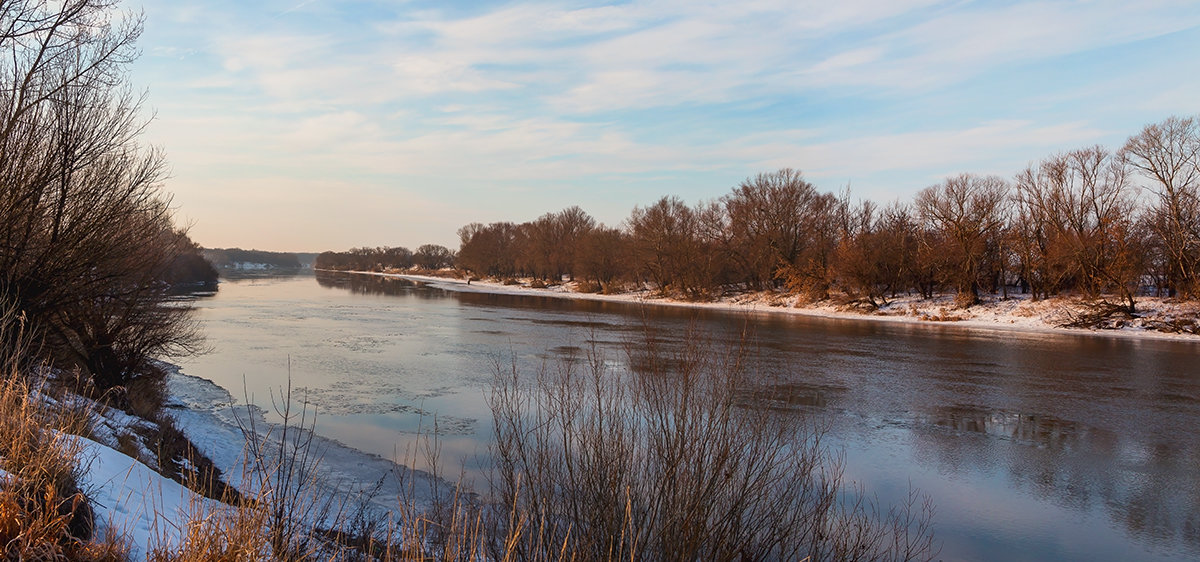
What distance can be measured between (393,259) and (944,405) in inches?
6383

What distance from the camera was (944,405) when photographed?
13516 millimetres

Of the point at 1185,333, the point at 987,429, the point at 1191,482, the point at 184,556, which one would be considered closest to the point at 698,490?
the point at 184,556

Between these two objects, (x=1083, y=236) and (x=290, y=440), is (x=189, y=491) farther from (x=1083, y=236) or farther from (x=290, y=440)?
(x=1083, y=236)

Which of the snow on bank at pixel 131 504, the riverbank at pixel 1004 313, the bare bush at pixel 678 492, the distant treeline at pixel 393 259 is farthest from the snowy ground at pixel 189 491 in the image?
the distant treeline at pixel 393 259

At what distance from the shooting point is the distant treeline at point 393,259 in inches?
5571

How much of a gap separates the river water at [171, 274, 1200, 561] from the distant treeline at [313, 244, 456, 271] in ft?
376

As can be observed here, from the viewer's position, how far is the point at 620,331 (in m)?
25.9

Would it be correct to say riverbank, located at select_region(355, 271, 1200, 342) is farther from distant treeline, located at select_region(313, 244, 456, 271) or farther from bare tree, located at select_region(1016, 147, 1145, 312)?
distant treeline, located at select_region(313, 244, 456, 271)

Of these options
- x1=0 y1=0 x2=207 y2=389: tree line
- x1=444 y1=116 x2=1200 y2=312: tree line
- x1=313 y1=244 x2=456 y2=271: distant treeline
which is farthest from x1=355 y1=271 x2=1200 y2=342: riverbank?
x1=313 y1=244 x2=456 y2=271: distant treeline

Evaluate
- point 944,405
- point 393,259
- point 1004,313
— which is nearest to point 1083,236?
point 1004,313

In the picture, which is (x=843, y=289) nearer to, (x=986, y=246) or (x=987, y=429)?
(x=986, y=246)

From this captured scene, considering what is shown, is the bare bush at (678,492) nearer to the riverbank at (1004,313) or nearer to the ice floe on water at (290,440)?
the ice floe on water at (290,440)

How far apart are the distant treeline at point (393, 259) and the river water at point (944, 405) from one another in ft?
376

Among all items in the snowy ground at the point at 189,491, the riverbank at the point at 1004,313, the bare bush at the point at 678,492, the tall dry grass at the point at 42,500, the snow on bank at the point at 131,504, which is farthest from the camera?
the riverbank at the point at 1004,313
